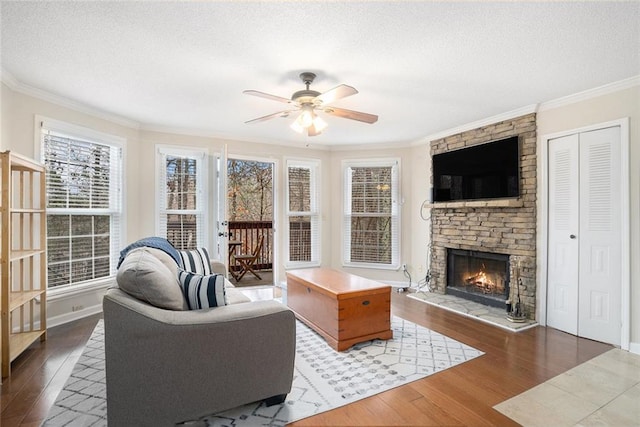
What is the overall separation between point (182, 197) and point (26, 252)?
1.98 metres

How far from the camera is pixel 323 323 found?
9.94 ft

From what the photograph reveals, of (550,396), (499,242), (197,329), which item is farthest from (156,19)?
(499,242)

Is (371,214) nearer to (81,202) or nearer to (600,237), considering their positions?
(600,237)

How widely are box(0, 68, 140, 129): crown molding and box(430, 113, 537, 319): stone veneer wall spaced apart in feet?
14.1

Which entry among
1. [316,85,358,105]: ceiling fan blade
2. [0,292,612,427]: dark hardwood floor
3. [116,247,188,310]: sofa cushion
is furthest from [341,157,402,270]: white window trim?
[116,247,188,310]: sofa cushion

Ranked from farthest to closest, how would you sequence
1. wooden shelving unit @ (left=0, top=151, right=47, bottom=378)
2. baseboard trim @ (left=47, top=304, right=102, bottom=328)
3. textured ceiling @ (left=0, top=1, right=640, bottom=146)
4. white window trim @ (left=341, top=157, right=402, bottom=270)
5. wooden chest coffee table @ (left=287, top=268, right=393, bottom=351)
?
white window trim @ (left=341, top=157, right=402, bottom=270), baseboard trim @ (left=47, top=304, right=102, bottom=328), wooden chest coffee table @ (left=287, top=268, right=393, bottom=351), wooden shelving unit @ (left=0, top=151, right=47, bottom=378), textured ceiling @ (left=0, top=1, right=640, bottom=146)

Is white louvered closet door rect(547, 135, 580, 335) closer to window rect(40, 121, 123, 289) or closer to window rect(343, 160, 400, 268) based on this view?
window rect(343, 160, 400, 268)

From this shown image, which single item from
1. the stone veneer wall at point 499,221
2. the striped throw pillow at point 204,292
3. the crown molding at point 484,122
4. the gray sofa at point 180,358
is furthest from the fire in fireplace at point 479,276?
the striped throw pillow at point 204,292

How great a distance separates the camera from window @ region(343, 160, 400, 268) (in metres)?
5.40

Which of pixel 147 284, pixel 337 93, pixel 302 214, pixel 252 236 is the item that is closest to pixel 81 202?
pixel 147 284

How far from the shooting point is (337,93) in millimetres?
2424

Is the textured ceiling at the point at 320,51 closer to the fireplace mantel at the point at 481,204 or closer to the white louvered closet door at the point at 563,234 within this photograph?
the white louvered closet door at the point at 563,234

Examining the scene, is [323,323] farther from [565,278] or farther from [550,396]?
[565,278]

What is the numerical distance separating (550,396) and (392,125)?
329cm
